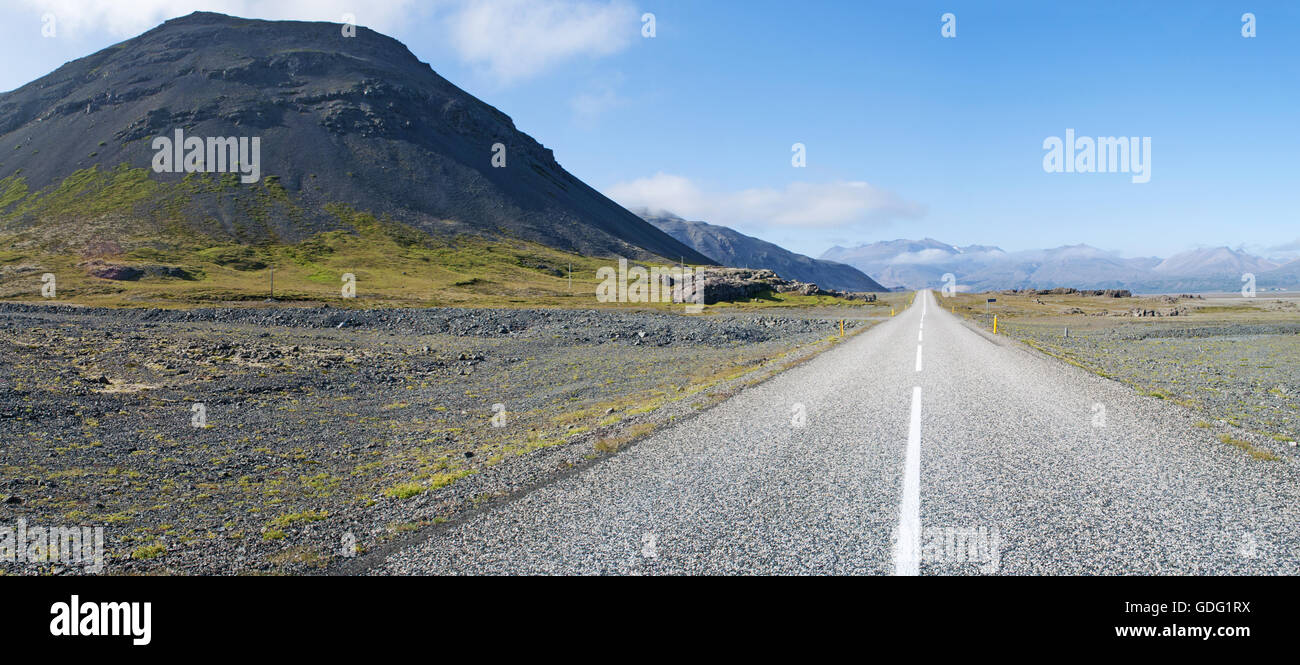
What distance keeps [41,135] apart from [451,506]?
8691 inches

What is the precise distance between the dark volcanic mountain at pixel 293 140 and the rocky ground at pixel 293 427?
113 metres

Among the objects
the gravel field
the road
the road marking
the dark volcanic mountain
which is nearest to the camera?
the road marking

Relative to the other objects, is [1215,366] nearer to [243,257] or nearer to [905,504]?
[905,504]

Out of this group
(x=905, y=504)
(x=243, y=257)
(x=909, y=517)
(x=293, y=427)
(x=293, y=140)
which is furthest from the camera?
(x=293, y=140)

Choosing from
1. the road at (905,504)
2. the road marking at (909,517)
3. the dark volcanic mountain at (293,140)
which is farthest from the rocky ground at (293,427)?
the dark volcanic mountain at (293,140)

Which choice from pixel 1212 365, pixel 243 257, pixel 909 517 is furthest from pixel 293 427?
pixel 243 257

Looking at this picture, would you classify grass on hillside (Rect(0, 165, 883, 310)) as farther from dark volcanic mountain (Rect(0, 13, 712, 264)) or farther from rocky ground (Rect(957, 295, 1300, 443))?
rocky ground (Rect(957, 295, 1300, 443))

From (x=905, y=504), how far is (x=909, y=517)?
0.48 meters

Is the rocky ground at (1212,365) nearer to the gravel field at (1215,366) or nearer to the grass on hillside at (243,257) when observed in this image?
the gravel field at (1215,366)

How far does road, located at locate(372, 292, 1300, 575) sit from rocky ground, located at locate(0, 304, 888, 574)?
1.60m

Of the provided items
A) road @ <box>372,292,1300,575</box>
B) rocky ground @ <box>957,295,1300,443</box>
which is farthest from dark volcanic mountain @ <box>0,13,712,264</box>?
road @ <box>372,292,1300,575</box>

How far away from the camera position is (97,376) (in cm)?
2072

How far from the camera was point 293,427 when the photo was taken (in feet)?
56.4

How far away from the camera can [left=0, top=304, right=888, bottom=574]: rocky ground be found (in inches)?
336
